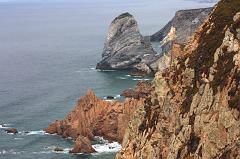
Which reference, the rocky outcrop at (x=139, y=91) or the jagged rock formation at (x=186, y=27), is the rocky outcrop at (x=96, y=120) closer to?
the rocky outcrop at (x=139, y=91)

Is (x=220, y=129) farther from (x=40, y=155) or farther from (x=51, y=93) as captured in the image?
(x=51, y=93)

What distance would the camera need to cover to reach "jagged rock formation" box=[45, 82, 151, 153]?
97.4 meters

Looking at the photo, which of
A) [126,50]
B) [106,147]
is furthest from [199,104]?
[126,50]

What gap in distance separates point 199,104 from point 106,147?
4916 cm

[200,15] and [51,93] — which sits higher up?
[200,15]

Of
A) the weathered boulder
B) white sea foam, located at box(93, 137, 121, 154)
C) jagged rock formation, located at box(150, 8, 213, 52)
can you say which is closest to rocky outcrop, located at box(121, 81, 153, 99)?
white sea foam, located at box(93, 137, 121, 154)

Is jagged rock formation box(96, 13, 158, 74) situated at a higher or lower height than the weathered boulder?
higher

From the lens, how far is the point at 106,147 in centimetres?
9175

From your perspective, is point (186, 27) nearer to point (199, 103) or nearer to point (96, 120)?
point (96, 120)

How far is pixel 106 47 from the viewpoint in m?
183

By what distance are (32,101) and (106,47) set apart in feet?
195

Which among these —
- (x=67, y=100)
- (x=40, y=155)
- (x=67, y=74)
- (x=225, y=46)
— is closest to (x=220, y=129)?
(x=225, y=46)

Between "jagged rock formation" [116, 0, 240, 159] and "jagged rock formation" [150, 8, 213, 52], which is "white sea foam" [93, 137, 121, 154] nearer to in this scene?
"jagged rock formation" [116, 0, 240, 159]

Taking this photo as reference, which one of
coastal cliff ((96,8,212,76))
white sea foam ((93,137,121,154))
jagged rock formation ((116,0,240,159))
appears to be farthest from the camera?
coastal cliff ((96,8,212,76))
